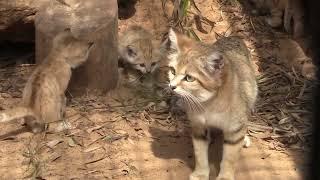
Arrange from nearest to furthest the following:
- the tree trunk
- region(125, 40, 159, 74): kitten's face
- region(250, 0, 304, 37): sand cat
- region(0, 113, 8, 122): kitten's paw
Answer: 1. region(0, 113, 8, 122): kitten's paw
2. the tree trunk
3. region(125, 40, 159, 74): kitten's face
4. region(250, 0, 304, 37): sand cat

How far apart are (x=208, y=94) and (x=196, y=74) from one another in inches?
5.2

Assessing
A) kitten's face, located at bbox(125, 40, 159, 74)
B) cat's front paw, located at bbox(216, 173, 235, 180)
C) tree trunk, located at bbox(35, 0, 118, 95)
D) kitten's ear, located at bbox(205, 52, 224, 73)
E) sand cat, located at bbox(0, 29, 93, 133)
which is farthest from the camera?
kitten's face, located at bbox(125, 40, 159, 74)

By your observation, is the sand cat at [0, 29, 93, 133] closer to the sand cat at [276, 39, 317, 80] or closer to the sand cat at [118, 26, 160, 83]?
the sand cat at [118, 26, 160, 83]

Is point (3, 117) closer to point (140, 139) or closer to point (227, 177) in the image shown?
point (140, 139)

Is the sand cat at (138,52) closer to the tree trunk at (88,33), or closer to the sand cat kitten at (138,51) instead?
the sand cat kitten at (138,51)

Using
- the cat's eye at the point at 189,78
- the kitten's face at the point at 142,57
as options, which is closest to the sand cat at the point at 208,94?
the cat's eye at the point at 189,78

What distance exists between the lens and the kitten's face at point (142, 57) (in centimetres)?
471

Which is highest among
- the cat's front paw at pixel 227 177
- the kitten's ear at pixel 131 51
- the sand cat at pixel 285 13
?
the sand cat at pixel 285 13

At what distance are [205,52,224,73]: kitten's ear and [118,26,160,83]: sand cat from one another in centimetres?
187

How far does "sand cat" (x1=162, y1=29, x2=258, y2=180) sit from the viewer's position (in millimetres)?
2801

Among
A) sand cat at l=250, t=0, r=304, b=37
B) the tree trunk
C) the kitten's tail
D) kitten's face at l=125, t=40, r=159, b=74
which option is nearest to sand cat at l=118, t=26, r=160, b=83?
kitten's face at l=125, t=40, r=159, b=74

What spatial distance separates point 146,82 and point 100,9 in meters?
0.75

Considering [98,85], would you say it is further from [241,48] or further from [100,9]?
[241,48]

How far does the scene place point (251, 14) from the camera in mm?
5312
